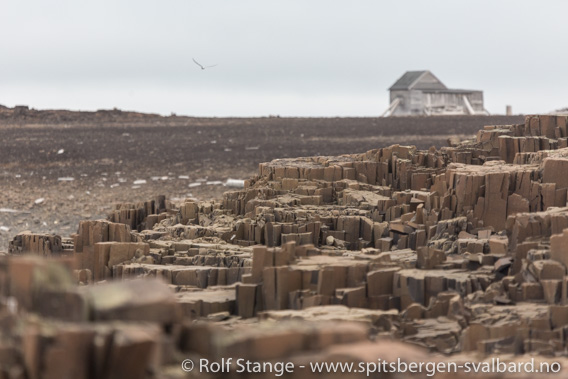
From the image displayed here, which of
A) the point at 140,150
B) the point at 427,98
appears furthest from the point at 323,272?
the point at 427,98

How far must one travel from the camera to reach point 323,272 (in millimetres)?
10875

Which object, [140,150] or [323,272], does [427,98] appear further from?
[323,272]

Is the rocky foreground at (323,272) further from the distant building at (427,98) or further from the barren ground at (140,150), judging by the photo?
the distant building at (427,98)

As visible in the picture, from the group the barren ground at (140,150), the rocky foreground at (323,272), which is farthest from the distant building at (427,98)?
the rocky foreground at (323,272)

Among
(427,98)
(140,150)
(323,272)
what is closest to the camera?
(323,272)

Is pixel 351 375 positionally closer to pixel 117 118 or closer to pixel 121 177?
pixel 121 177

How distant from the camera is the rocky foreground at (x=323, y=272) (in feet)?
22.0

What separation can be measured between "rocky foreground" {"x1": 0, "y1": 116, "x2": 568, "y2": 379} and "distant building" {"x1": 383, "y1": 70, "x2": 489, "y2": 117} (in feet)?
110

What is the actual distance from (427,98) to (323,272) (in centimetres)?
4358

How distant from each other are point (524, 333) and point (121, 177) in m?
22.5

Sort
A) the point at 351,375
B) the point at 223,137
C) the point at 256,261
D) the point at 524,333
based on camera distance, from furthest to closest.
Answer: the point at 223,137
the point at 256,261
the point at 524,333
the point at 351,375

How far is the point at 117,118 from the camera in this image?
44250mm

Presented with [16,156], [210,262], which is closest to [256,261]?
[210,262]

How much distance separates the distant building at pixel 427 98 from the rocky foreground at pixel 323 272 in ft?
110
